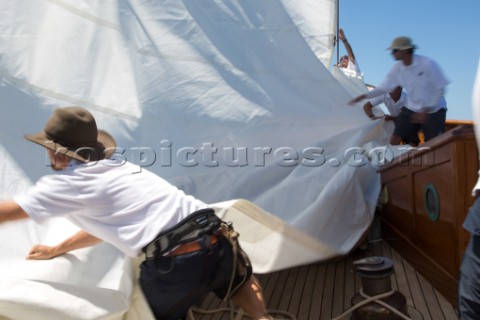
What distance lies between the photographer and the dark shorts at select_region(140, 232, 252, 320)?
1.30 meters

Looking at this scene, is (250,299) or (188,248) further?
(250,299)

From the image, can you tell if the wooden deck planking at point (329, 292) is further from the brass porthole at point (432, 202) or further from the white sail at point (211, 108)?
the brass porthole at point (432, 202)

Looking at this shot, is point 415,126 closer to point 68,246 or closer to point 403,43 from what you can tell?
point 403,43

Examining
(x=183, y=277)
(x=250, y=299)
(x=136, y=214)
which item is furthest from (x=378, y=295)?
(x=136, y=214)

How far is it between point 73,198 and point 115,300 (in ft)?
1.07

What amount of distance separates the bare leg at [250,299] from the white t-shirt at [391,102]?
2399 millimetres

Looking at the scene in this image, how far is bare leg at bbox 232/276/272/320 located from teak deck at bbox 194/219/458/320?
22.1 inches

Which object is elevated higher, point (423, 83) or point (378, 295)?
point (423, 83)

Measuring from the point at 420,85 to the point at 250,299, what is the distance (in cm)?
212

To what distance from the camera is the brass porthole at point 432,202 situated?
2.04m

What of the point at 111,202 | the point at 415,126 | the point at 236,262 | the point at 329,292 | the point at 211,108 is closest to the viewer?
the point at 111,202

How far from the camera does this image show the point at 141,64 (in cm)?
263

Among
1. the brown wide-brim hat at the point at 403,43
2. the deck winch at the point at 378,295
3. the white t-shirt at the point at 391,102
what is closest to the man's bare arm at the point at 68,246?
the deck winch at the point at 378,295

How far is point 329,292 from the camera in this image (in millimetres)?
2229
